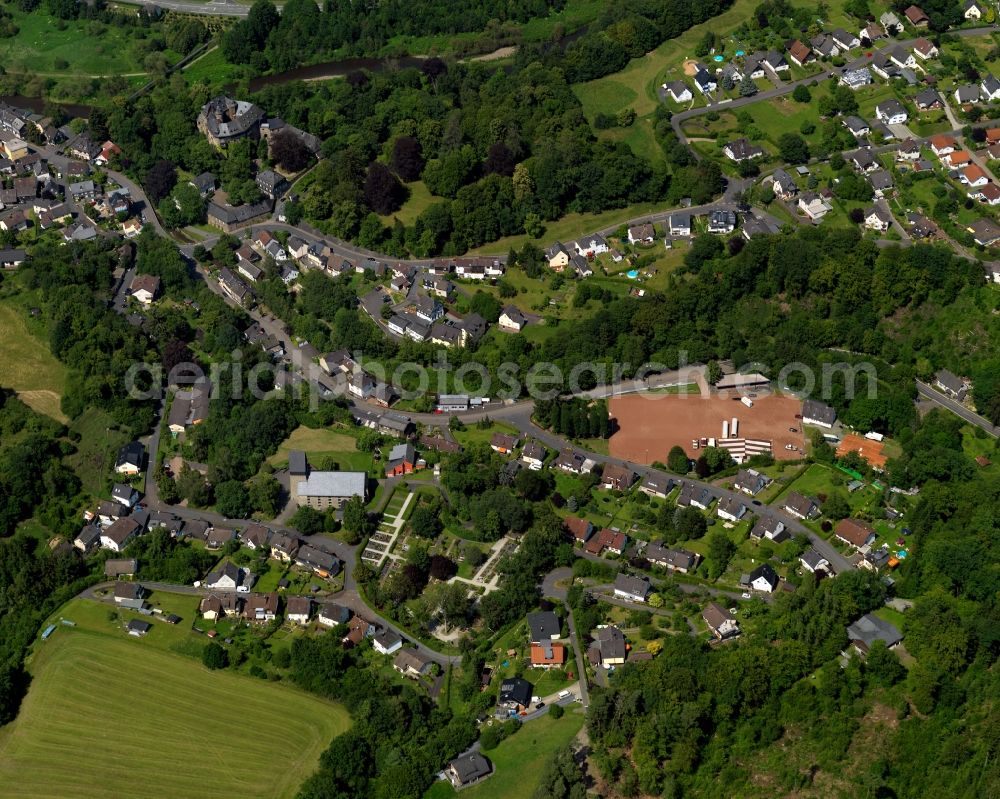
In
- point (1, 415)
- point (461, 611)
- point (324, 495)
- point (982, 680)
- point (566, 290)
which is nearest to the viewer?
point (982, 680)

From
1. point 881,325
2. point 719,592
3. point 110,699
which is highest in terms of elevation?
point 881,325

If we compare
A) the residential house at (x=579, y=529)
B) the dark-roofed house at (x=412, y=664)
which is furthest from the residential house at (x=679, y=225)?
the dark-roofed house at (x=412, y=664)

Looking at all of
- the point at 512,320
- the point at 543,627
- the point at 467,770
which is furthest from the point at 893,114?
the point at 467,770

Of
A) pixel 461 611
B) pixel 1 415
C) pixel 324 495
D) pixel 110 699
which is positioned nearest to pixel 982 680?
pixel 461 611

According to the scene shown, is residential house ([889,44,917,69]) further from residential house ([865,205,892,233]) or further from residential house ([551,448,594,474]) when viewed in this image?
residential house ([551,448,594,474])

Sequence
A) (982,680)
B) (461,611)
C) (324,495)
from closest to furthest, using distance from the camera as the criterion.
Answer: (982,680), (461,611), (324,495)

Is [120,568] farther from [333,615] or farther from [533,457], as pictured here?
[533,457]

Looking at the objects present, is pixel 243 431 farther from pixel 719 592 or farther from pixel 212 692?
pixel 719 592
